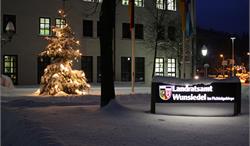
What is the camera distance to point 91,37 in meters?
47.2

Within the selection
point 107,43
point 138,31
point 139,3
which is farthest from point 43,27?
point 107,43

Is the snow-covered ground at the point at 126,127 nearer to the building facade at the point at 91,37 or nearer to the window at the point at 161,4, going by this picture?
the building facade at the point at 91,37

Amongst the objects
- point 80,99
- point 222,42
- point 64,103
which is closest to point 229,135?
point 64,103

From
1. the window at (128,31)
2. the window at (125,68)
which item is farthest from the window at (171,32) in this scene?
the window at (125,68)

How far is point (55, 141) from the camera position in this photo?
9.97 meters

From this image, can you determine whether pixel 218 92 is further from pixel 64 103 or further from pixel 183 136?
pixel 64 103

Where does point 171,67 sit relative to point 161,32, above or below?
below

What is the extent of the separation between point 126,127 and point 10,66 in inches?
1246

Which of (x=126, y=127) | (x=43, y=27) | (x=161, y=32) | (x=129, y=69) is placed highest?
(x=43, y=27)

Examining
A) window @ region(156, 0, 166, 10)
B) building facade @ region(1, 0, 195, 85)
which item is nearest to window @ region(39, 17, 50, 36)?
building facade @ region(1, 0, 195, 85)

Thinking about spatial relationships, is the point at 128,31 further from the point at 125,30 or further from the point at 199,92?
the point at 199,92

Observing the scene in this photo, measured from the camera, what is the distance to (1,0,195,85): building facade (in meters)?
43.3

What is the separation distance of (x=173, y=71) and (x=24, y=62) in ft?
54.1

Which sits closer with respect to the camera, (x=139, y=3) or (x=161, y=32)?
(x=161, y=32)
